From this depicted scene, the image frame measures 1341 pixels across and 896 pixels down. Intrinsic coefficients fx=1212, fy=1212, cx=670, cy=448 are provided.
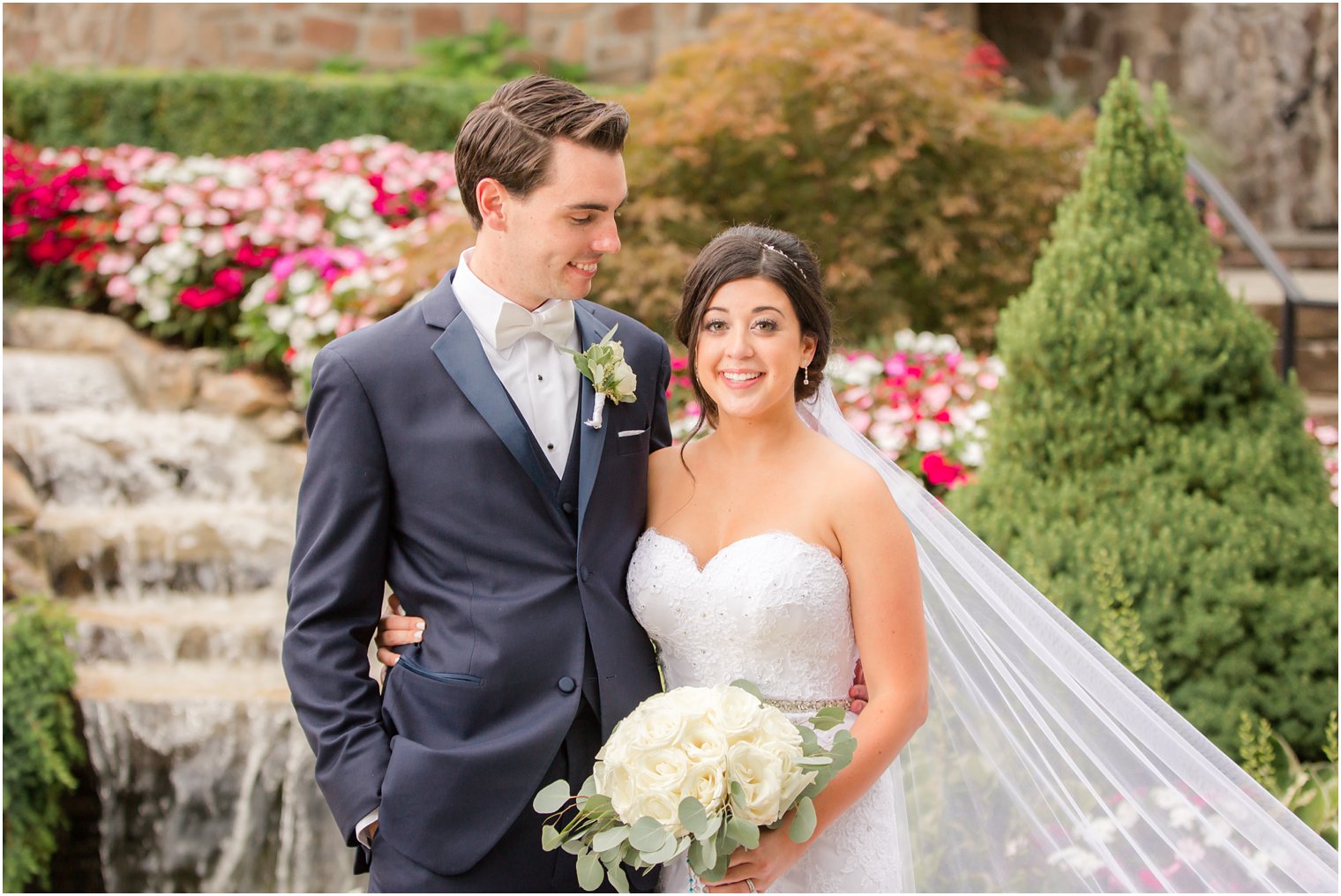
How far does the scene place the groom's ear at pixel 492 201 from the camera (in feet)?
7.69

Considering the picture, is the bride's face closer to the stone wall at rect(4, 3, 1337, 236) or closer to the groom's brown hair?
the groom's brown hair

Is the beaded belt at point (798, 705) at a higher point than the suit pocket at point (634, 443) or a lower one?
lower

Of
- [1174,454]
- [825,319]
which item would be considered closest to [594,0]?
[1174,454]

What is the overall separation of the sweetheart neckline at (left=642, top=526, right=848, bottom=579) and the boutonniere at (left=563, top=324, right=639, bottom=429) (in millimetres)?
279

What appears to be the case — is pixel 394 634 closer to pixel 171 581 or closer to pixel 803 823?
pixel 803 823

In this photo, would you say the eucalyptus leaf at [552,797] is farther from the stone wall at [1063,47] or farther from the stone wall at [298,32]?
the stone wall at [298,32]

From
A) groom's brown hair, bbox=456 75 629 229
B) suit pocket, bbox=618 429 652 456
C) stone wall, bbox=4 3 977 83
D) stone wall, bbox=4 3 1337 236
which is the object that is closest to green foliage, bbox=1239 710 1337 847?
suit pocket, bbox=618 429 652 456

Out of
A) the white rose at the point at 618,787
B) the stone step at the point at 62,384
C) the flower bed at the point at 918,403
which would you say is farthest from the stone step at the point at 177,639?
the white rose at the point at 618,787

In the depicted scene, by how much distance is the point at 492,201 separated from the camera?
236cm

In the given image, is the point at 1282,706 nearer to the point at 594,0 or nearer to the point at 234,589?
the point at 234,589

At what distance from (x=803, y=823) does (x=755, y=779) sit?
0.45 feet

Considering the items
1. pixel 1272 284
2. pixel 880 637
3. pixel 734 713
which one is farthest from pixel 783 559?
pixel 1272 284

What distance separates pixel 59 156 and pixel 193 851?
5808mm

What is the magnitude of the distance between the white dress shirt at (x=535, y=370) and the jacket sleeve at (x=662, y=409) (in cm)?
31
